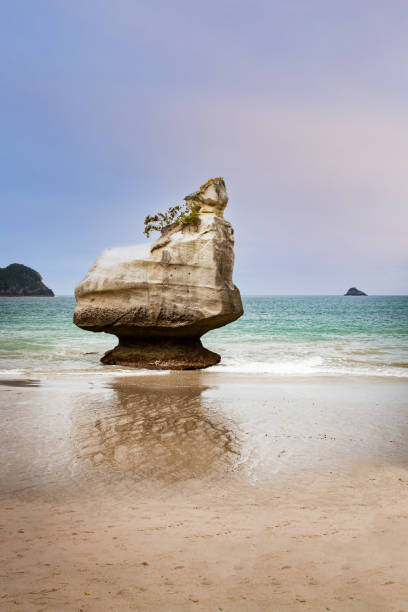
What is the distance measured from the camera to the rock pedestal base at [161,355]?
13359 millimetres

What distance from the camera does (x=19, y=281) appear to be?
14988 cm

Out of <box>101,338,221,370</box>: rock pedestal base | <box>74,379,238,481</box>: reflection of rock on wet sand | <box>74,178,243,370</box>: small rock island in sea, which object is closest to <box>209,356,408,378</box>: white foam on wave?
<box>101,338,221,370</box>: rock pedestal base

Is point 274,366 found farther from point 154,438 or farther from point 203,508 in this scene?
point 203,508

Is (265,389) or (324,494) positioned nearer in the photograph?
(324,494)

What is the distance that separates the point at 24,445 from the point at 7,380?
5734 millimetres

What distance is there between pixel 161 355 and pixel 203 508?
991 cm

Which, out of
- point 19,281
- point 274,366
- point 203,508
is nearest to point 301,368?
point 274,366

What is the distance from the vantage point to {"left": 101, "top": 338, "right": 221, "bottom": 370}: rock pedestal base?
13.4 meters

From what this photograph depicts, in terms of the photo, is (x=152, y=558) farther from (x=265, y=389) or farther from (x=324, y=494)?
(x=265, y=389)

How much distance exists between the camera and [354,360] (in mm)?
15039

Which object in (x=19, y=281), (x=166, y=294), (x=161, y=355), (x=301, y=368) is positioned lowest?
(x=301, y=368)

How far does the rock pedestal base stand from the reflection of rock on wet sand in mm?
4833

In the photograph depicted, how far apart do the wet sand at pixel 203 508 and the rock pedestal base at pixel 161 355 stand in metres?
5.73

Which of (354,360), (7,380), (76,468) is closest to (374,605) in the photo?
(76,468)
